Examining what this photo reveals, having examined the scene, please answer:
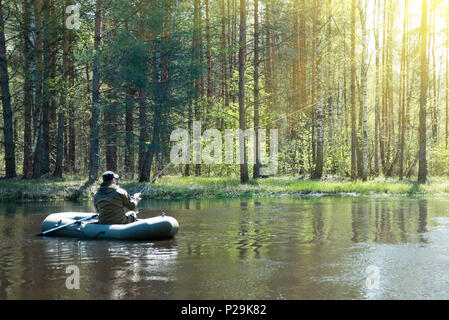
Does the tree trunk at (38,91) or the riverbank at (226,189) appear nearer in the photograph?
the riverbank at (226,189)

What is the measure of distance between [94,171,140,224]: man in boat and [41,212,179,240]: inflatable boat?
0.25 meters

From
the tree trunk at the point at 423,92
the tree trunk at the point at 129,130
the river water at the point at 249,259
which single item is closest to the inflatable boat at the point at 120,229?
the river water at the point at 249,259

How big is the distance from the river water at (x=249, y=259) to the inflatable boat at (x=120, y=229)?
0.77ft

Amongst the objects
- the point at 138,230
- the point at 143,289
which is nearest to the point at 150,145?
the point at 138,230

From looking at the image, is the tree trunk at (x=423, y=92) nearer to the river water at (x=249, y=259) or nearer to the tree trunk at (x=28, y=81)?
the river water at (x=249, y=259)

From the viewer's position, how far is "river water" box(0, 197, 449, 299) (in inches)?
292

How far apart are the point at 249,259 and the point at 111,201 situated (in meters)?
3.95

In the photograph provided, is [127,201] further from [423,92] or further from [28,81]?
[423,92]

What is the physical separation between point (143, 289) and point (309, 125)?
26.1 metres

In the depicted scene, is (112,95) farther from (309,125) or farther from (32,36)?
(309,125)

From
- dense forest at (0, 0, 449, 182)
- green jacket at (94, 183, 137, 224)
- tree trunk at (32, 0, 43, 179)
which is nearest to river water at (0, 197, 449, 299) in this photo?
green jacket at (94, 183, 137, 224)

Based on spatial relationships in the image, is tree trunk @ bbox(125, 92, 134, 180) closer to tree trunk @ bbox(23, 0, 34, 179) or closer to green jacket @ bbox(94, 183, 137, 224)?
tree trunk @ bbox(23, 0, 34, 179)

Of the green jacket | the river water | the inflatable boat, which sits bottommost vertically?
the river water

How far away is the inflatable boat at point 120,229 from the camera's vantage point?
11.8 meters
